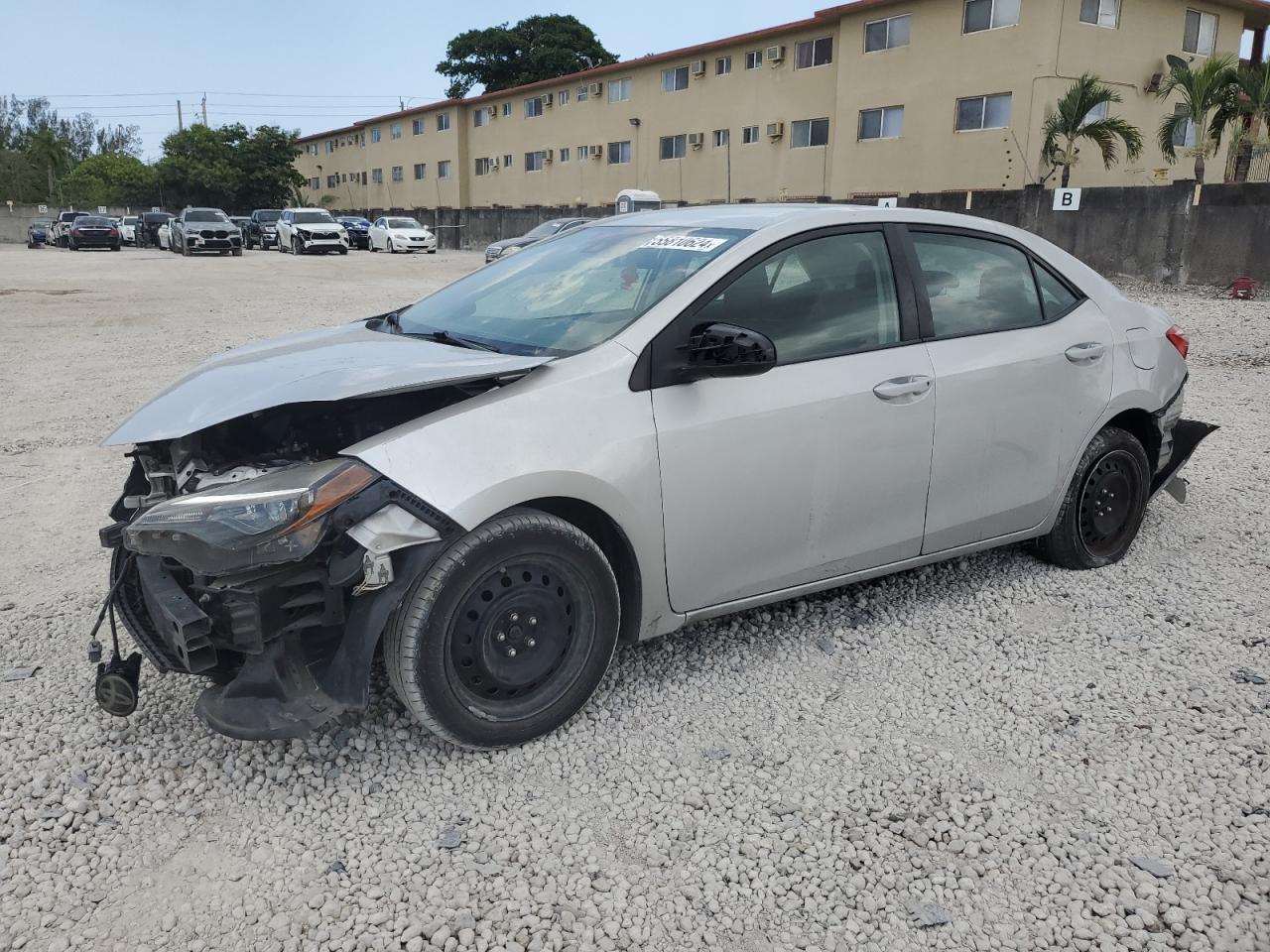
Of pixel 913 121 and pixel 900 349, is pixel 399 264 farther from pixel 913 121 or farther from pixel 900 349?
pixel 900 349

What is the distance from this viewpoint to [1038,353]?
4125 mm

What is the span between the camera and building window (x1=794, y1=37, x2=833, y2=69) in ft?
105

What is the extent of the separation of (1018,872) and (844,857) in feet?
1.48

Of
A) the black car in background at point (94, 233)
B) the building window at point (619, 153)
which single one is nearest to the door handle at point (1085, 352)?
the building window at point (619, 153)

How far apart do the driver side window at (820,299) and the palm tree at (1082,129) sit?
23.9 metres

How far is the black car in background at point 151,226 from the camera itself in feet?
143

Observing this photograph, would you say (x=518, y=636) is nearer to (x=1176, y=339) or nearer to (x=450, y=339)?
(x=450, y=339)

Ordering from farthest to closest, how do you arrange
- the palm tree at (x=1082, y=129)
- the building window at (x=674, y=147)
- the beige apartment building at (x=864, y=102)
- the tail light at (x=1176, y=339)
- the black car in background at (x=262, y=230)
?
the black car in background at (x=262, y=230) < the building window at (x=674, y=147) < the beige apartment building at (x=864, y=102) < the palm tree at (x=1082, y=129) < the tail light at (x=1176, y=339)

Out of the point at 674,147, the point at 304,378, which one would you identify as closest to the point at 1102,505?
the point at 304,378

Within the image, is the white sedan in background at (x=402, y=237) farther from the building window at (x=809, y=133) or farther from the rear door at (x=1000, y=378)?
the rear door at (x=1000, y=378)

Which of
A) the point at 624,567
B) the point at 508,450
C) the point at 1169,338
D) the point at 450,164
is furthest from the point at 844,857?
the point at 450,164

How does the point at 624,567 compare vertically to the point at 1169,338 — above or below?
below

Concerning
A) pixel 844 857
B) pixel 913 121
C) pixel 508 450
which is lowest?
pixel 844 857

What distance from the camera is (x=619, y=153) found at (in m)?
41.5
